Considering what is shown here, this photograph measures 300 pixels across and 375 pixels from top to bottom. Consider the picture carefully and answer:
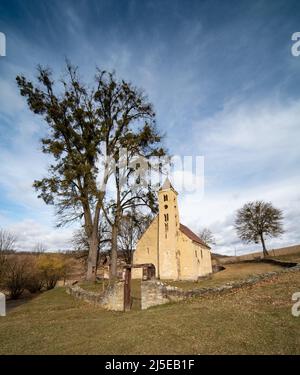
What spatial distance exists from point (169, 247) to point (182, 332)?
21756 millimetres

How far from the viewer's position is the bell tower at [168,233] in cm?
2748

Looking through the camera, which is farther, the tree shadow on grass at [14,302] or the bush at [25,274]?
the bush at [25,274]

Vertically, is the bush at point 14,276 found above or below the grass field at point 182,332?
above

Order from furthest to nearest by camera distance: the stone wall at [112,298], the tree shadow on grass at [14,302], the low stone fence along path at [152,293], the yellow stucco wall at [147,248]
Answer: the yellow stucco wall at [147,248] → the tree shadow on grass at [14,302] → the stone wall at [112,298] → the low stone fence along path at [152,293]

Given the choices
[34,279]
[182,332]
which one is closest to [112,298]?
[182,332]

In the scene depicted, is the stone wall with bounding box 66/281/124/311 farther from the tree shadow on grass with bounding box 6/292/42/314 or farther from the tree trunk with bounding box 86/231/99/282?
the tree trunk with bounding box 86/231/99/282

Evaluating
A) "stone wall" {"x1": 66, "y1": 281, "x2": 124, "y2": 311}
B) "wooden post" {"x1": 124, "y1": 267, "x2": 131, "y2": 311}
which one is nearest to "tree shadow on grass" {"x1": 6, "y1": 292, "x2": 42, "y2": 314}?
"stone wall" {"x1": 66, "y1": 281, "x2": 124, "y2": 311}

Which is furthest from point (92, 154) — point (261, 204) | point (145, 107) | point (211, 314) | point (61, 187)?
point (261, 204)

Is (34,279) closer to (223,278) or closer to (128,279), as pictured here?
(128,279)

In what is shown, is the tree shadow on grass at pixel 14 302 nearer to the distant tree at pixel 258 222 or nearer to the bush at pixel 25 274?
the bush at pixel 25 274

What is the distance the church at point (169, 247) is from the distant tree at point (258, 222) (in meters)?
20.1

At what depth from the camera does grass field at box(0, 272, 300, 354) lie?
18.5ft

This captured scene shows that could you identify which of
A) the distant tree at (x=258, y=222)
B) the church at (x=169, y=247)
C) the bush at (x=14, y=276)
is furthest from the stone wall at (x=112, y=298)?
the distant tree at (x=258, y=222)

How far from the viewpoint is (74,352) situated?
593 centimetres
